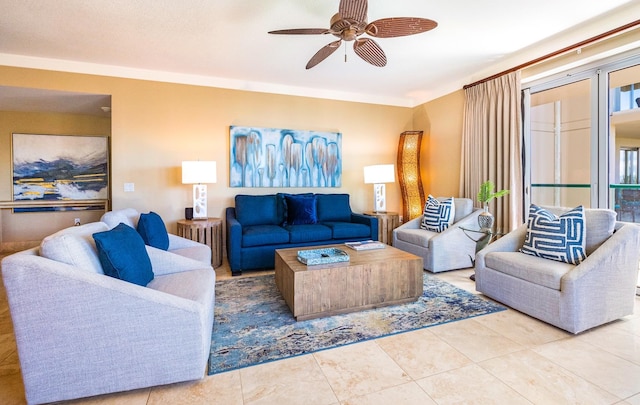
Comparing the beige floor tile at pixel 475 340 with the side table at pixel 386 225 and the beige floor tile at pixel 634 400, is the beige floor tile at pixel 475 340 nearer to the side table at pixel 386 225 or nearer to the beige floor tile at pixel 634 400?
the beige floor tile at pixel 634 400

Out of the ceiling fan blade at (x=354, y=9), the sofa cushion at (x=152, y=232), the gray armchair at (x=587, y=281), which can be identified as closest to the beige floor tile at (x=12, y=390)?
the sofa cushion at (x=152, y=232)

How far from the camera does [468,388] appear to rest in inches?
60.7

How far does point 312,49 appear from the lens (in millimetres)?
3305

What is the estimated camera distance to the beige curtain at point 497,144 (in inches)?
143

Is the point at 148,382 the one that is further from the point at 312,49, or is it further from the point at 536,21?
the point at 536,21

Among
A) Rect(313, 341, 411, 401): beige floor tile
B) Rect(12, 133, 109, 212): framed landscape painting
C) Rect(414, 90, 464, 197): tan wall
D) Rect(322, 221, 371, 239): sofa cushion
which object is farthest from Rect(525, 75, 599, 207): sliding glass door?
Rect(12, 133, 109, 212): framed landscape painting

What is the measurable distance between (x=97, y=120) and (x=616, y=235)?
6.83 meters

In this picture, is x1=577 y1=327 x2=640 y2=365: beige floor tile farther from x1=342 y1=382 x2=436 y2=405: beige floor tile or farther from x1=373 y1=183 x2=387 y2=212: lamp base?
x1=373 y1=183 x2=387 y2=212: lamp base

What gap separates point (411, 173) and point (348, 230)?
1784 millimetres

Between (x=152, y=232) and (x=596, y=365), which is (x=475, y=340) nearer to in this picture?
(x=596, y=365)

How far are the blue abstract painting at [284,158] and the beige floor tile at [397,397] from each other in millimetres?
3355

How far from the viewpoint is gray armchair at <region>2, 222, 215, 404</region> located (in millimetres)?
1344

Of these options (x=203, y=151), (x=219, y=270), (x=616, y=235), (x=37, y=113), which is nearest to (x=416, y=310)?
(x=616, y=235)

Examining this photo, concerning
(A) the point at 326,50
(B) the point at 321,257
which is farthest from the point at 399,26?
(B) the point at 321,257
